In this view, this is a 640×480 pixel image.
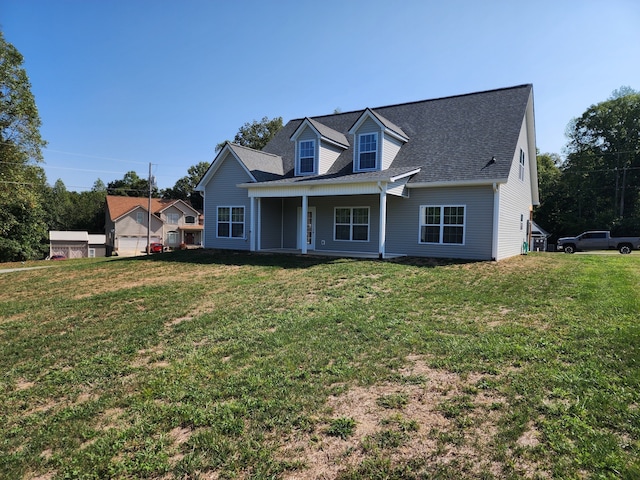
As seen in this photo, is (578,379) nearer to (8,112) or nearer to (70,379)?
(70,379)

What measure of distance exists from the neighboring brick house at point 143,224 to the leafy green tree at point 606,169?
4716 cm

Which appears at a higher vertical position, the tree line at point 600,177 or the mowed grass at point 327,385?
the tree line at point 600,177

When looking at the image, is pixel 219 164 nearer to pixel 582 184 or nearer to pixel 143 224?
pixel 143 224

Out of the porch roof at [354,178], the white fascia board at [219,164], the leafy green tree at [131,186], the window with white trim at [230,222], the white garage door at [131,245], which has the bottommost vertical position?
the white garage door at [131,245]

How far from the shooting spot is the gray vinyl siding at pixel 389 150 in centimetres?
1596

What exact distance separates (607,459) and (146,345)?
5658 millimetres

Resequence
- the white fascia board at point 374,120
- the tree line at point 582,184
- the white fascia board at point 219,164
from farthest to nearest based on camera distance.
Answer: the tree line at point 582,184, the white fascia board at point 219,164, the white fascia board at point 374,120

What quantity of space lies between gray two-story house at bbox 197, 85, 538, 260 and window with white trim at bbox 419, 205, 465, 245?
4cm

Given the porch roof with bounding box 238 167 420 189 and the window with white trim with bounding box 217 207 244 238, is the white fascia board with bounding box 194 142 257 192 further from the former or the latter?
the window with white trim with bounding box 217 207 244 238

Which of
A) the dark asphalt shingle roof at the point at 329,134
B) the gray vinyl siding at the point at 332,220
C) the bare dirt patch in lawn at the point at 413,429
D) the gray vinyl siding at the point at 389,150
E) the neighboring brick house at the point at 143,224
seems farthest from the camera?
the neighboring brick house at the point at 143,224

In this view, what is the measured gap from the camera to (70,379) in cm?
483

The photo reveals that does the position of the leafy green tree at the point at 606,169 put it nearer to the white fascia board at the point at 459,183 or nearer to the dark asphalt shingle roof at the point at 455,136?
the dark asphalt shingle roof at the point at 455,136

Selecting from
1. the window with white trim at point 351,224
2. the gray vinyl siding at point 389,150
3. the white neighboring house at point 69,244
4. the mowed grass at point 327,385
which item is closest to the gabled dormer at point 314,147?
the window with white trim at point 351,224

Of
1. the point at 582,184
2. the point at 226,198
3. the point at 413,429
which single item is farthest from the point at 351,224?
the point at 582,184
